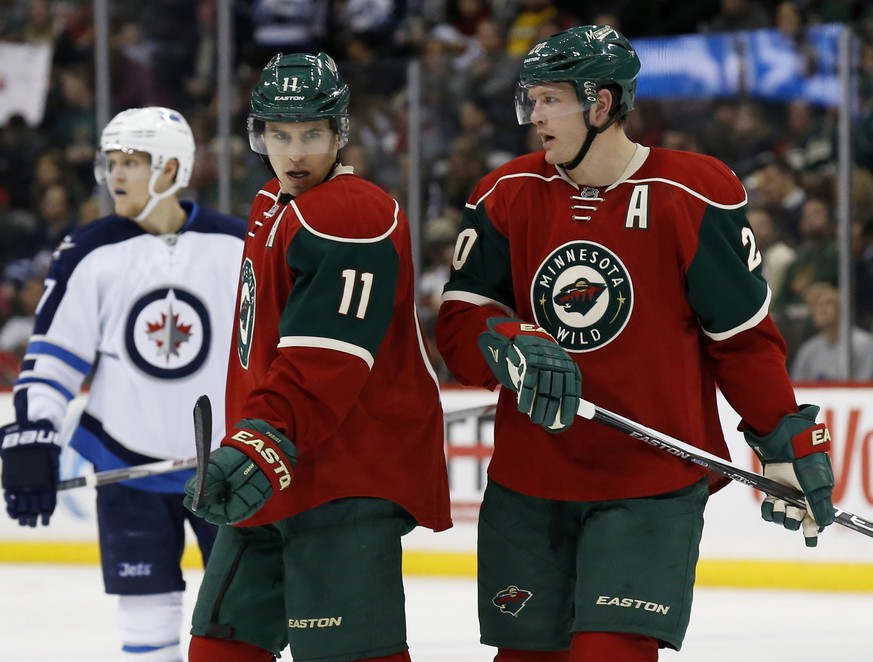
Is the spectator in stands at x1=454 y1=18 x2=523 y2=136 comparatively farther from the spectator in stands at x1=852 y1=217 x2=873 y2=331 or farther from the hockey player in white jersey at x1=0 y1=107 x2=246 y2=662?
the hockey player in white jersey at x1=0 y1=107 x2=246 y2=662

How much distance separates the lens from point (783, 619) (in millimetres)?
4480

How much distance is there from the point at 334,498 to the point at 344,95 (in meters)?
0.58

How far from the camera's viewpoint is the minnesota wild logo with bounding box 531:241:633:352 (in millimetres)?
2193

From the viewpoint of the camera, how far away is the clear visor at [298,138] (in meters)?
2.12

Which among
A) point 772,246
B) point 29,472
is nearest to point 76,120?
point 772,246

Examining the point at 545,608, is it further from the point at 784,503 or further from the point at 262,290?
the point at 262,290

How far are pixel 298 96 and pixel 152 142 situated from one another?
42.4 inches

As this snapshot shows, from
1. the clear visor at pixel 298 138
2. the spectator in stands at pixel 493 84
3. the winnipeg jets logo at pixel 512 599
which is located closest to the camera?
the clear visor at pixel 298 138

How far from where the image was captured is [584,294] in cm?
220

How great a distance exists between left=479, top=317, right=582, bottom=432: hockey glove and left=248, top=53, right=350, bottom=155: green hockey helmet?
1.30 feet

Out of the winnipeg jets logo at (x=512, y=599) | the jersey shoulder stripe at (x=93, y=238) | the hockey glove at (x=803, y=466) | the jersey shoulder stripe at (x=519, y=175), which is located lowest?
the winnipeg jets logo at (x=512, y=599)

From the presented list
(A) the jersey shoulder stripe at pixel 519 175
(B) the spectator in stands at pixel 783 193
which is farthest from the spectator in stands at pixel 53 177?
(A) the jersey shoulder stripe at pixel 519 175

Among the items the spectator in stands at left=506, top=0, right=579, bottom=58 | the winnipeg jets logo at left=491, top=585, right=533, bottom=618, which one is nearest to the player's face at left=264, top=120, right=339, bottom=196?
the winnipeg jets logo at left=491, top=585, right=533, bottom=618

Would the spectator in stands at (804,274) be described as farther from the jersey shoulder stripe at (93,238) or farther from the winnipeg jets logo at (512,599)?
the winnipeg jets logo at (512,599)
